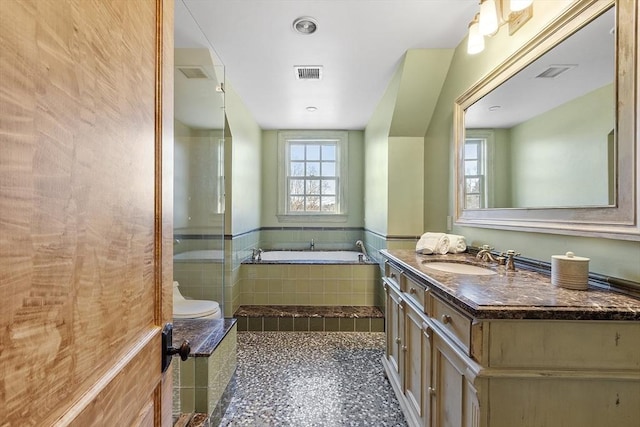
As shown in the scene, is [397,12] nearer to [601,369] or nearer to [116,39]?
[116,39]

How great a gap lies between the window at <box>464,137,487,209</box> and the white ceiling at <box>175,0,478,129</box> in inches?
31.0

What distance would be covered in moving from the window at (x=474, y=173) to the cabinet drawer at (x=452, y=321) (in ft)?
3.40

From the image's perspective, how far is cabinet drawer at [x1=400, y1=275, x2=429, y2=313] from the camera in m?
1.43

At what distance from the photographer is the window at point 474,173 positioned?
202 centimetres

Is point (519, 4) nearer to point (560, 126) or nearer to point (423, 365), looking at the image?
point (560, 126)

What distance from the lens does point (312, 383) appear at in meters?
2.12

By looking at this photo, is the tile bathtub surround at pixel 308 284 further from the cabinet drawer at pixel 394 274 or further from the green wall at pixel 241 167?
the cabinet drawer at pixel 394 274

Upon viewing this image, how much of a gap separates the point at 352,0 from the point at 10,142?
1.91 meters

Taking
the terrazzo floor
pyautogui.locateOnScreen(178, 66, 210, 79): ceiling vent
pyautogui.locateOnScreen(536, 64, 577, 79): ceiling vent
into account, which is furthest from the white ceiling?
the terrazzo floor

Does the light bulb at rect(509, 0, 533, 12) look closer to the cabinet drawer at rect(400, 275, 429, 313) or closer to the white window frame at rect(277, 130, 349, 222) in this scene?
the cabinet drawer at rect(400, 275, 429, 313)

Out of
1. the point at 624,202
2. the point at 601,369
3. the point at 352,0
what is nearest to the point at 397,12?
the point at 352,0

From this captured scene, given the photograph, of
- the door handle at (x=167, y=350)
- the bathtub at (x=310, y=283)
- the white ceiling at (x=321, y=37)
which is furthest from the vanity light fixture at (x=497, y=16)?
the bathtub at (x=310, y=283)

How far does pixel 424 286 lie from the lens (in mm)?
1424

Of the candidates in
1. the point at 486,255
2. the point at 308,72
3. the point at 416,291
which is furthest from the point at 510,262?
the point at 308,72
